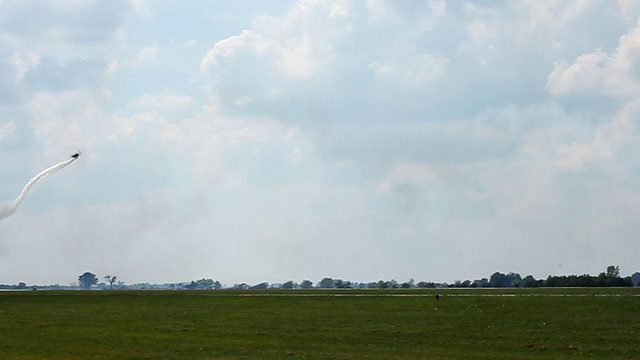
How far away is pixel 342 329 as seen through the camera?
2477 inches

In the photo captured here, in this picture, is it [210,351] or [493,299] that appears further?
[493,299]

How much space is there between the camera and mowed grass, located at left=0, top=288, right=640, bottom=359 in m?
52.3

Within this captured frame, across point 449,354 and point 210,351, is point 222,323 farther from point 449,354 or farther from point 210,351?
point 449,354

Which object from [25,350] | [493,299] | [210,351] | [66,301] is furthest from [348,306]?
[66,301]


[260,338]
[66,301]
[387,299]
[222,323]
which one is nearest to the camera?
[260,338]

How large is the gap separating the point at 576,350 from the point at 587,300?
2517 cm

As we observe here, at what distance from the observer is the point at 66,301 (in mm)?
104938

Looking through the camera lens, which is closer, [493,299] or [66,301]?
[493,299]

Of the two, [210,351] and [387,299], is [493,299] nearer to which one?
[387,299]

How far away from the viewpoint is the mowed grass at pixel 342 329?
172ft

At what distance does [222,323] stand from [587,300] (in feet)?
114

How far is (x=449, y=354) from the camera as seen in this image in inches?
1989

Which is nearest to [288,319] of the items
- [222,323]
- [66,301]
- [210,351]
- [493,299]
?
[222,323]

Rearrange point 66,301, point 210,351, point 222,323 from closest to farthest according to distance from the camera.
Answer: point 210,351 < point 222,323 < point 66,301
